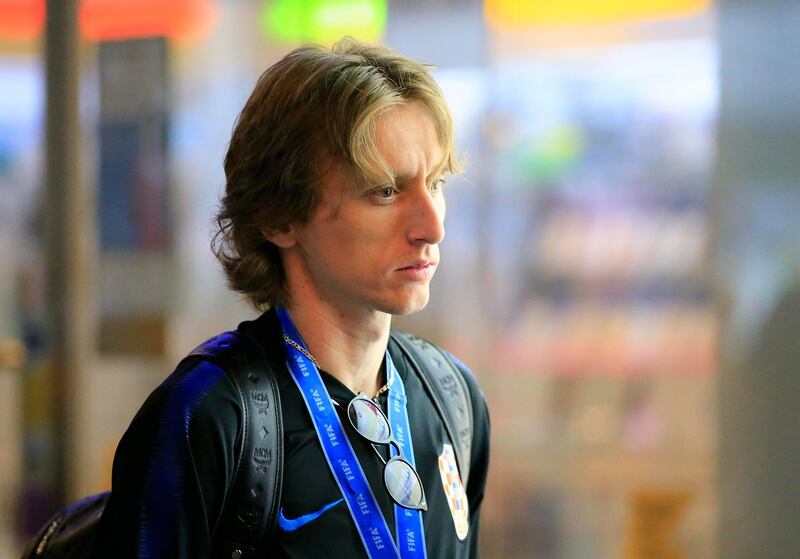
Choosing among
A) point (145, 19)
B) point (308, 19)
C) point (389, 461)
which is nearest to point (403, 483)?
point (389, 461)

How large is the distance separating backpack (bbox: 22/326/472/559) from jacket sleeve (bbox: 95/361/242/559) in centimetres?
2

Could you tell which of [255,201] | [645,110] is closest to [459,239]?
[645,110]

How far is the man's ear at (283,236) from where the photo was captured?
163 cm

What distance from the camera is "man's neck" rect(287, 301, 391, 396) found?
1.62m

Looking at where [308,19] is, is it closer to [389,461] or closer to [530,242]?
[530,242]

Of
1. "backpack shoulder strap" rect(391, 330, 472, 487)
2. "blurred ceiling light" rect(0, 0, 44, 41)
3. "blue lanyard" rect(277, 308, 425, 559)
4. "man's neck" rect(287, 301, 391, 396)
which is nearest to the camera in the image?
"blue lanyard" rect(277, 308, 425, 559)

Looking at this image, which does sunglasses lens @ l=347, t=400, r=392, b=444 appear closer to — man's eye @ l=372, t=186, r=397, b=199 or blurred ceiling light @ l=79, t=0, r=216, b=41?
man's eye @ l=372, t=186, r=397, b=199

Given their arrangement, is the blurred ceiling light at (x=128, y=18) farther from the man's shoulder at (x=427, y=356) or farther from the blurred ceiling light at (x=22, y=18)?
the man's shoulder at (x=427, y=356)

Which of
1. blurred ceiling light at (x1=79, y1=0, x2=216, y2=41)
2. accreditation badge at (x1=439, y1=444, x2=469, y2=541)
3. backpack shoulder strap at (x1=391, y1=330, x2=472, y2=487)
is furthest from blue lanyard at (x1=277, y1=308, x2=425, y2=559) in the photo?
blurred ceiling light at (x1=79, y1=0, x2=216, y2=41)

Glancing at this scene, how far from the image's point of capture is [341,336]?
1634 millimetres

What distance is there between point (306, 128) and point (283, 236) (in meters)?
0.19

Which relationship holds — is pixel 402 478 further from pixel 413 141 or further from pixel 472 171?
pixel 472 171

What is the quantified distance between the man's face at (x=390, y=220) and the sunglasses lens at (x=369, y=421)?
163 millimetres

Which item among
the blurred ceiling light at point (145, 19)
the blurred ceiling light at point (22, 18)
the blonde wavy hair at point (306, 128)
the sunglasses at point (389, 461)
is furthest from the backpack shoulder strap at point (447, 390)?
the blurred ceiling light at point (22, 18)
